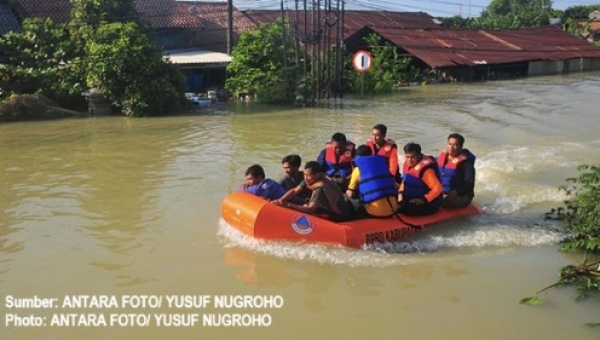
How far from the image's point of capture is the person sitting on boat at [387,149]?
7.39m

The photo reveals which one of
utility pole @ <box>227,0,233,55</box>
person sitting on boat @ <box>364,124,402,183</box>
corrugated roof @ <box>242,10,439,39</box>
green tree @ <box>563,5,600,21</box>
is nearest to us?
person sitting on boat @ <box>364,124,402,183</box>

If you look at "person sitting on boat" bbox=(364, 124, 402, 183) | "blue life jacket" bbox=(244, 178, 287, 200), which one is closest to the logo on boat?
"blue life jacket" bbox=(244, 178, 287, 200)

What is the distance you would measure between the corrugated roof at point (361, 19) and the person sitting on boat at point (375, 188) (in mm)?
19609

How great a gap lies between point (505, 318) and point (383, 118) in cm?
1192

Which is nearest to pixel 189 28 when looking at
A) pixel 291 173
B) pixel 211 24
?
pixel 211 24

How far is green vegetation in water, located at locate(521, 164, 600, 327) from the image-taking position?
5.21 meters

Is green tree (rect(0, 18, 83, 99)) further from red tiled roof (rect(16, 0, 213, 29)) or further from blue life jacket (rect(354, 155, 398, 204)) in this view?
blue life jacket (rect(354, 155, 398, 204))

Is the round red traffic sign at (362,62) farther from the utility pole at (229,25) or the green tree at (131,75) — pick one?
the green tree at (131,75)

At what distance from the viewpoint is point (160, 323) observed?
481 cm

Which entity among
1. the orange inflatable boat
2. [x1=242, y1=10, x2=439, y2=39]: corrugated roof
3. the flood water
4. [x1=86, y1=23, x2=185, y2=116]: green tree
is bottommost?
the flood water

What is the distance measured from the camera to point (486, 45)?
→ 31.4 meters

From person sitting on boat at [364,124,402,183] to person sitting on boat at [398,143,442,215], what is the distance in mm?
578

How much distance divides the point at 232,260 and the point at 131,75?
12.4m

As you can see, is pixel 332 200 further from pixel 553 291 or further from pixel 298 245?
pixel 553 291
